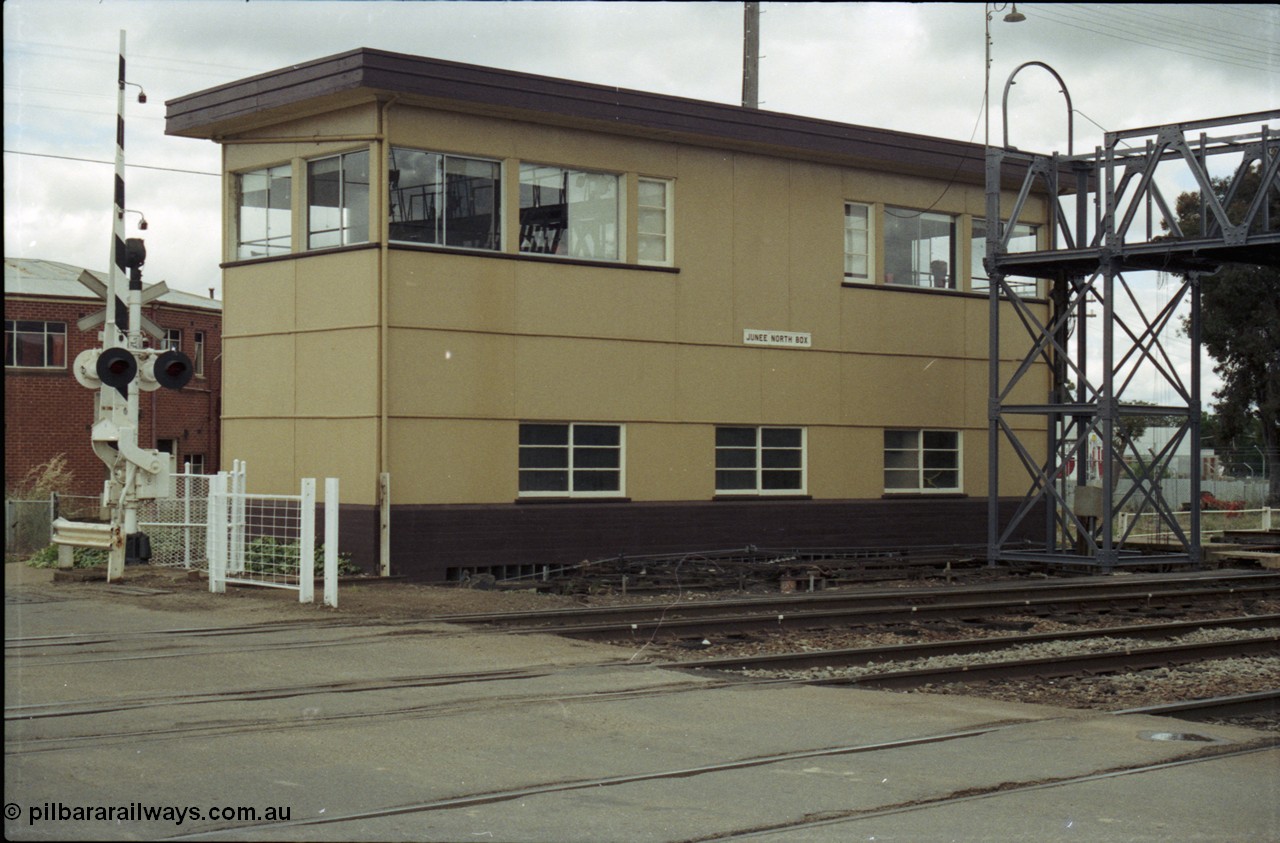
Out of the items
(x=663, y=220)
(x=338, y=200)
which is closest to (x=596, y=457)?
(x=663, y=220)

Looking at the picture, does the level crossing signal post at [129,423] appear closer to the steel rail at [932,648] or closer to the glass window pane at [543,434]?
the glass window pane at [543,434]

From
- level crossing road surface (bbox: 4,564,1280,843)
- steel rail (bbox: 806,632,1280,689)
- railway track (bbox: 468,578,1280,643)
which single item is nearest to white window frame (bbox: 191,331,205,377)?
railway track (bbox: 468,578,1280,643)

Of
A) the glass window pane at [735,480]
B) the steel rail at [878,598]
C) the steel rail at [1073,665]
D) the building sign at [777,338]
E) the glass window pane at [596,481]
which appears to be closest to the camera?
the steel rail at [1073,665]

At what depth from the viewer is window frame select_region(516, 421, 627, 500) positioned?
21891mm

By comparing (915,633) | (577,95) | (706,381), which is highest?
(577,95)

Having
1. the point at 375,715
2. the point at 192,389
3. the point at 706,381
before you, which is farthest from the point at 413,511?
the point at 192,389

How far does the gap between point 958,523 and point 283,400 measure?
504 inches

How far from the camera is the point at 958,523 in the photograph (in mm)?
27000

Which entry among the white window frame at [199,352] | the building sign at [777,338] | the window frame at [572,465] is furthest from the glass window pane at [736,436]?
the white window frame at [199,352]

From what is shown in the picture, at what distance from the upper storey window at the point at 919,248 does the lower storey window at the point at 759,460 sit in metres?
3.91

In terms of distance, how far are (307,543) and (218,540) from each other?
1993mm

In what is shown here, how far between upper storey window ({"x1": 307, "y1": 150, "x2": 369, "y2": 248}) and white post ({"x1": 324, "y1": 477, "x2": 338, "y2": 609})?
597 cm

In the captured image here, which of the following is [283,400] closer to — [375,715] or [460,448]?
[460,448]

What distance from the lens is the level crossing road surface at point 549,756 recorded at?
6.82m
